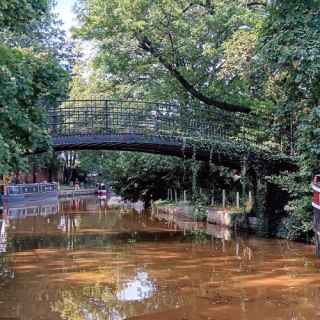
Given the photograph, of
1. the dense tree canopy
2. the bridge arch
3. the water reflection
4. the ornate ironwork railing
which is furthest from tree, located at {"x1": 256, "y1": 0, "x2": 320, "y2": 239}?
the water reflection

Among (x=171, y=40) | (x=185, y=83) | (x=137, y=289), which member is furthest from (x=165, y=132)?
(x=137, y=289)

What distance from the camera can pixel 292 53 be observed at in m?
12.5

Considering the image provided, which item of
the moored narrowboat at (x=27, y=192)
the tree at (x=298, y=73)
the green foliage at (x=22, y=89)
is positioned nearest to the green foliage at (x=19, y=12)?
the green foliage at (x=22, y=89)

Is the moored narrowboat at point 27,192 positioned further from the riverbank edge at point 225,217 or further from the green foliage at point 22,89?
the green foliage at point 22,89

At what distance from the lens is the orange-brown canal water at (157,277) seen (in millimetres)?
8414

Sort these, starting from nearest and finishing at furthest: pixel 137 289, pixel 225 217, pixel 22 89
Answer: pixel 22 89, pixel 137 289, pixel 225 217

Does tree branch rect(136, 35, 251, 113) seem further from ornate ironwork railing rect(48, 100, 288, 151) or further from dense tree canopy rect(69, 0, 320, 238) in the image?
ornate ironwork railing rect(48, 100, 288, 151)

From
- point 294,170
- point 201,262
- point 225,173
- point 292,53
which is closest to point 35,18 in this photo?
point 292,53

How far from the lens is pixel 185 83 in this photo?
21406 millimetres

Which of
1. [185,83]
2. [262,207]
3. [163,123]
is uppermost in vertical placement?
[185,83]

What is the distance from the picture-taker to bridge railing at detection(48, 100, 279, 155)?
18812mm

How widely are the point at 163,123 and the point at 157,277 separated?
29.6 feet

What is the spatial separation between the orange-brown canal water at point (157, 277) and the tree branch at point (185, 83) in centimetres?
506

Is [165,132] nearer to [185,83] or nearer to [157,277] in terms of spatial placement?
[185,83]
